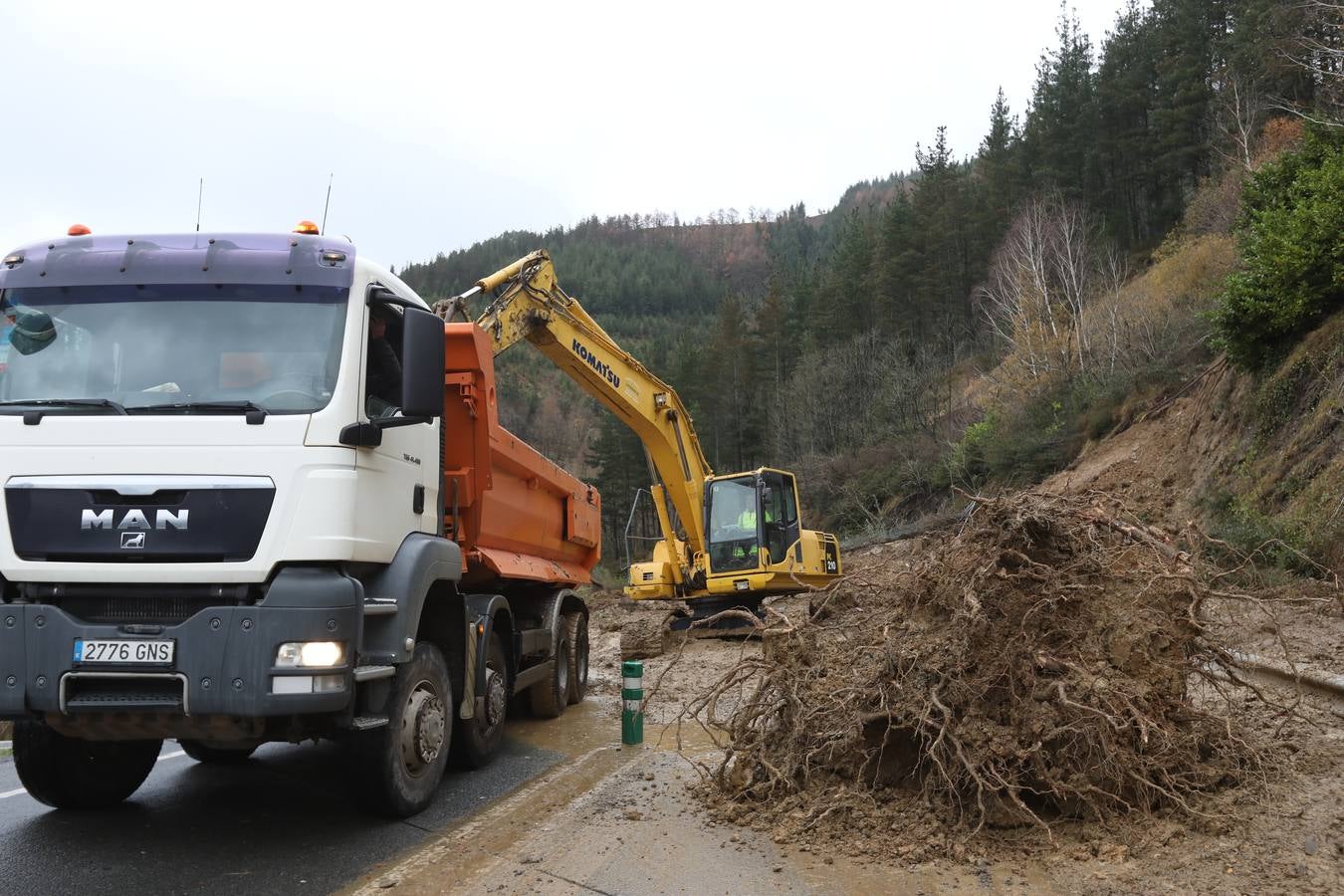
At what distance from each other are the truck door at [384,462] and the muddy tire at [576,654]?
4817 millimetres

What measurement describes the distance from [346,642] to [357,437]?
3.44 ft

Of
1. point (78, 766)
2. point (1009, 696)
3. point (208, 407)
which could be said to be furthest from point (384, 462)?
point (1009, 696)

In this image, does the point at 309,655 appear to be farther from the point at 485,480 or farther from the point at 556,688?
the point at 556,688

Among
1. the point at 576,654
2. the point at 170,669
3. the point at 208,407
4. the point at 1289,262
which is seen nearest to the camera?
the point at 170,669

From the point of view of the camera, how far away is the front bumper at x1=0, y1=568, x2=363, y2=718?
441 cm

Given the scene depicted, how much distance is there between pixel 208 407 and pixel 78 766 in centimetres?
271

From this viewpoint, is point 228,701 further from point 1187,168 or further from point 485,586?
point 1187,168

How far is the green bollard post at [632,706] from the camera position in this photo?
7.98 meters

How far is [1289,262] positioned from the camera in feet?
45.2

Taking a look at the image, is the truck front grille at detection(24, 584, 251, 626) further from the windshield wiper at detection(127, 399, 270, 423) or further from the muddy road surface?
the muddy road surface

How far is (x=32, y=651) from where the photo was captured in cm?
443

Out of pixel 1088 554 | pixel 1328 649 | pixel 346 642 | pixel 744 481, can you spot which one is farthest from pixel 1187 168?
pixel 346 642

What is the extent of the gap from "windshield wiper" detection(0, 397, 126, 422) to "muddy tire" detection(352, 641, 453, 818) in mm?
2057

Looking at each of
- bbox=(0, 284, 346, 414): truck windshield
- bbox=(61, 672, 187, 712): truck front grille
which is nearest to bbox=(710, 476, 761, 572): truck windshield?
bbox=(0, 284, 346, 414): truck windshield
